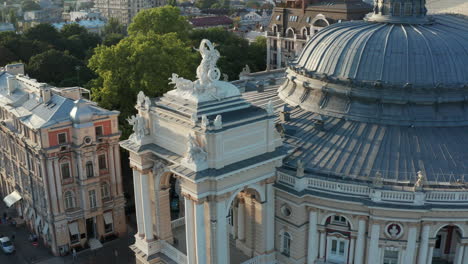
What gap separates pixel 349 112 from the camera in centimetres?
4459

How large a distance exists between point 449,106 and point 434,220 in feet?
36.1

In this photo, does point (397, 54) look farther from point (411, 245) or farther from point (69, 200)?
point (69, 200)

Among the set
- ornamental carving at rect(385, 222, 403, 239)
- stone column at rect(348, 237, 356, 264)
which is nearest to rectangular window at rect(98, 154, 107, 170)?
stone column at rect(348, 237, 356, 264)

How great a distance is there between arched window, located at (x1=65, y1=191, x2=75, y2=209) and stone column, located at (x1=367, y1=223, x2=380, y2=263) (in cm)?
3805

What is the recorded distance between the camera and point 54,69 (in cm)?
11300

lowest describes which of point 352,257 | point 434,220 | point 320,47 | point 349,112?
point 352,257

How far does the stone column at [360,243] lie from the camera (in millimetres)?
39062

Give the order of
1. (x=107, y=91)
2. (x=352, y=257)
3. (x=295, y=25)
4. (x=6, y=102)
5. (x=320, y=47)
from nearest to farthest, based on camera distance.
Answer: (x=352, y=257), (x=320, y=47), (x=6, y=102), (x=107, y=91), (x=295, y=25)

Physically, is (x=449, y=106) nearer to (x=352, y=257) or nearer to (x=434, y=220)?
(x=434, y=220)

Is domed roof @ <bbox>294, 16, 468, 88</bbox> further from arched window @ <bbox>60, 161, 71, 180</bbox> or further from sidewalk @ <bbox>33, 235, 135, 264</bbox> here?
sidewalk @ <bbox>33, 235, 135, 264</bbox>

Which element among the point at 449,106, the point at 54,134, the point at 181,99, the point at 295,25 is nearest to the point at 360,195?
the point at 449,106

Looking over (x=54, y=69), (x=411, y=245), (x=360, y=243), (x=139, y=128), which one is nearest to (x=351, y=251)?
(x=360, y=243)

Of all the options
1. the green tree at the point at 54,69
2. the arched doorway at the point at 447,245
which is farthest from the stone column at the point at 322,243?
the green tree at the point at 54,69

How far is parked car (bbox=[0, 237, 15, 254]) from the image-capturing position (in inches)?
2518
